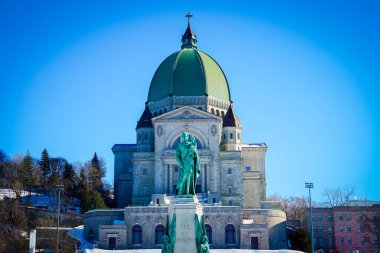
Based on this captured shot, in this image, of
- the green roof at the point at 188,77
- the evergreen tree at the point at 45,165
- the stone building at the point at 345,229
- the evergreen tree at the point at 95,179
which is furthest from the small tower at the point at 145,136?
the stone building at the point at 345,229

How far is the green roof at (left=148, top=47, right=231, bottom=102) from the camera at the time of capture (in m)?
100

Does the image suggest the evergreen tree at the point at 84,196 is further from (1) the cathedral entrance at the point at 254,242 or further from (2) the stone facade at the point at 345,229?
(2) the stone facade at the point at 345,229

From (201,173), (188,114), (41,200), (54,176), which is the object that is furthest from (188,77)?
(41,200)

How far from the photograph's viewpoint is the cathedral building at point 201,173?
3078 inches

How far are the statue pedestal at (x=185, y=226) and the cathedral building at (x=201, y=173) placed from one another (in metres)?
43.8

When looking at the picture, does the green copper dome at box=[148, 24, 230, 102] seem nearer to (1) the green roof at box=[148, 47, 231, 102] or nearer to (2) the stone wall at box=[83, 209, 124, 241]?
(1) the green roof at box=[148, 47, 231, 102]

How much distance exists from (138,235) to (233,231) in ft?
39.0

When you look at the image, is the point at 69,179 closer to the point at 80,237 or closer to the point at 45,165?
the point at 45,165

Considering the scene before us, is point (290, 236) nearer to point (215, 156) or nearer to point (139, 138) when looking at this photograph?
point (215, 156)

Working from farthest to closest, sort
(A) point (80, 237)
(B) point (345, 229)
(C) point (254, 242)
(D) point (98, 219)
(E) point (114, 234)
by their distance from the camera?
Answer: 1. (B) point (345, 229)
2. (D) point (98, 219)
3. (A) point (80, 237)
4. (E) point (114, 234)
5. (C) point (254, 242)

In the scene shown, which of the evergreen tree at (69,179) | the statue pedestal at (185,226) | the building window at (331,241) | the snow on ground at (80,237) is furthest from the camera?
the evergreen tree at (69,179)

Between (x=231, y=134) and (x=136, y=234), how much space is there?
83.1ft

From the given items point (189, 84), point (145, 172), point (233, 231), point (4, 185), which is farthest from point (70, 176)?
point (233, 231)

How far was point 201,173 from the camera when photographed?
90.1 meters
